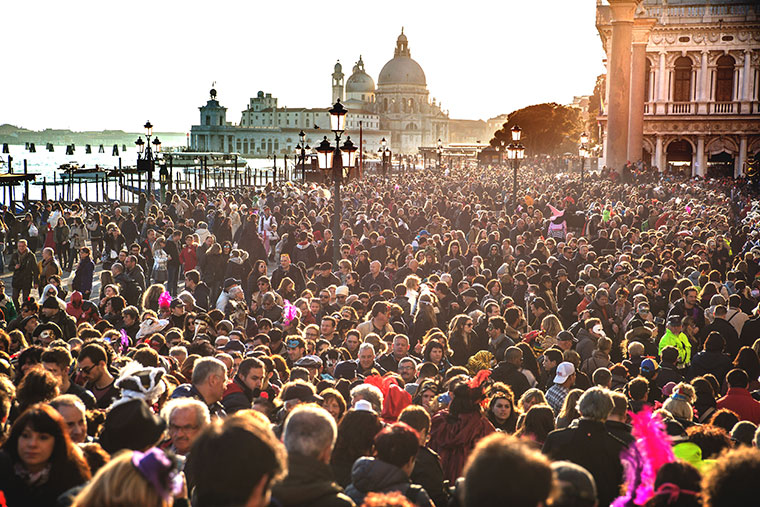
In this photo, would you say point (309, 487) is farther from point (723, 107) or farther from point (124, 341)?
point (723, 107)

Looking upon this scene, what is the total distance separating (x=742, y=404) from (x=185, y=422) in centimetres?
466

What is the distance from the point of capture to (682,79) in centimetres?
6084

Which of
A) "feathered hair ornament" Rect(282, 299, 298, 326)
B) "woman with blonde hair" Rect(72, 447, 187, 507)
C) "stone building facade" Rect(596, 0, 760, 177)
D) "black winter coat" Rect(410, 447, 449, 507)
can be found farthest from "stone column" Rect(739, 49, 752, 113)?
"woman with blonde hair" Rect(72, 447, 187, 507)

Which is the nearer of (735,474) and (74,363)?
(735,474)

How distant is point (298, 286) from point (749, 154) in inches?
1965

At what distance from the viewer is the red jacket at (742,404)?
7.44 m

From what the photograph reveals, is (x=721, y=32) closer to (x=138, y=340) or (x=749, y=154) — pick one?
(x=749, y=154)

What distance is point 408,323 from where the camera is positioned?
1175cm

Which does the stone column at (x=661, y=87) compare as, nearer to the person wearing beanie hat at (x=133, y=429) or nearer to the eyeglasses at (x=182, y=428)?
the eyeglasses at (x=182, y=428)

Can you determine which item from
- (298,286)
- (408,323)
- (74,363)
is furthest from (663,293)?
(74,363)

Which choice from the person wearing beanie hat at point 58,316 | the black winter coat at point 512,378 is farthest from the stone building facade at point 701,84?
the black winter coat at point 512,378

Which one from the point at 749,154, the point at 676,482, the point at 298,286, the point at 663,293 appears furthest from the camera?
the point at 749,154

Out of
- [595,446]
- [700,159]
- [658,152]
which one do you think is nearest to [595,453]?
[595,446]

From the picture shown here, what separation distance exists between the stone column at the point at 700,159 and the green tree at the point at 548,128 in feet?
177
